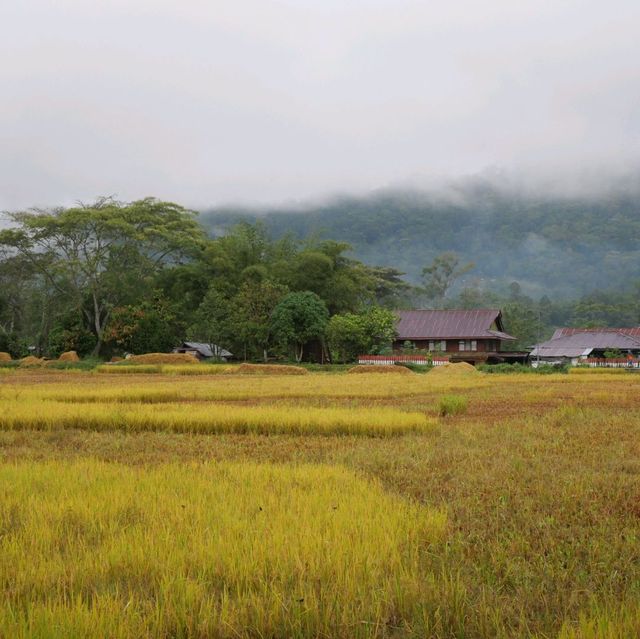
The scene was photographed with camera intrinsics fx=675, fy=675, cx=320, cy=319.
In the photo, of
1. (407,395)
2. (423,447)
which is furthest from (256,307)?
(423,447)

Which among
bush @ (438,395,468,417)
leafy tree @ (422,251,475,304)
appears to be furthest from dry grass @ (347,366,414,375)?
leafy tree @ (422,251,475,304)

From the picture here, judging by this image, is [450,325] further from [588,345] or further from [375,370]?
[375,370]

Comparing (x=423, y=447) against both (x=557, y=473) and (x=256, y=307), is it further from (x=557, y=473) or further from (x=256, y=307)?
(x=256, y=307)

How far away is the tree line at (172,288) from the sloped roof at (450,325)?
447 cm

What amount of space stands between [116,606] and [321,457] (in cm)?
453

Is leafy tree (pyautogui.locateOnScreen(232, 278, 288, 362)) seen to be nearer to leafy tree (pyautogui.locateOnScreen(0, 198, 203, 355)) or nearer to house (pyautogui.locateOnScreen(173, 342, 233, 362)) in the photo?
leafy tree (pyautogui.locateOnScreen(0, 198, 203, 355))

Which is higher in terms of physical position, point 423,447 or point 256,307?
point 256,307

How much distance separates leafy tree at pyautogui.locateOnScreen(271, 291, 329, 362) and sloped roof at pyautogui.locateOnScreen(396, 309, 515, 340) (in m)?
11.2

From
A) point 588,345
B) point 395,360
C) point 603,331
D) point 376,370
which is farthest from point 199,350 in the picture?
point 603,331

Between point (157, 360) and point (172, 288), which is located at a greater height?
point (172, 288)

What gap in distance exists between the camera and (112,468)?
6.43 meters

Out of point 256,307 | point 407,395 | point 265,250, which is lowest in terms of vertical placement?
point 407,395

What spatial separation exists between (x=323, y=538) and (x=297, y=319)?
123ft

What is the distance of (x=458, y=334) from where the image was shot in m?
49.8
